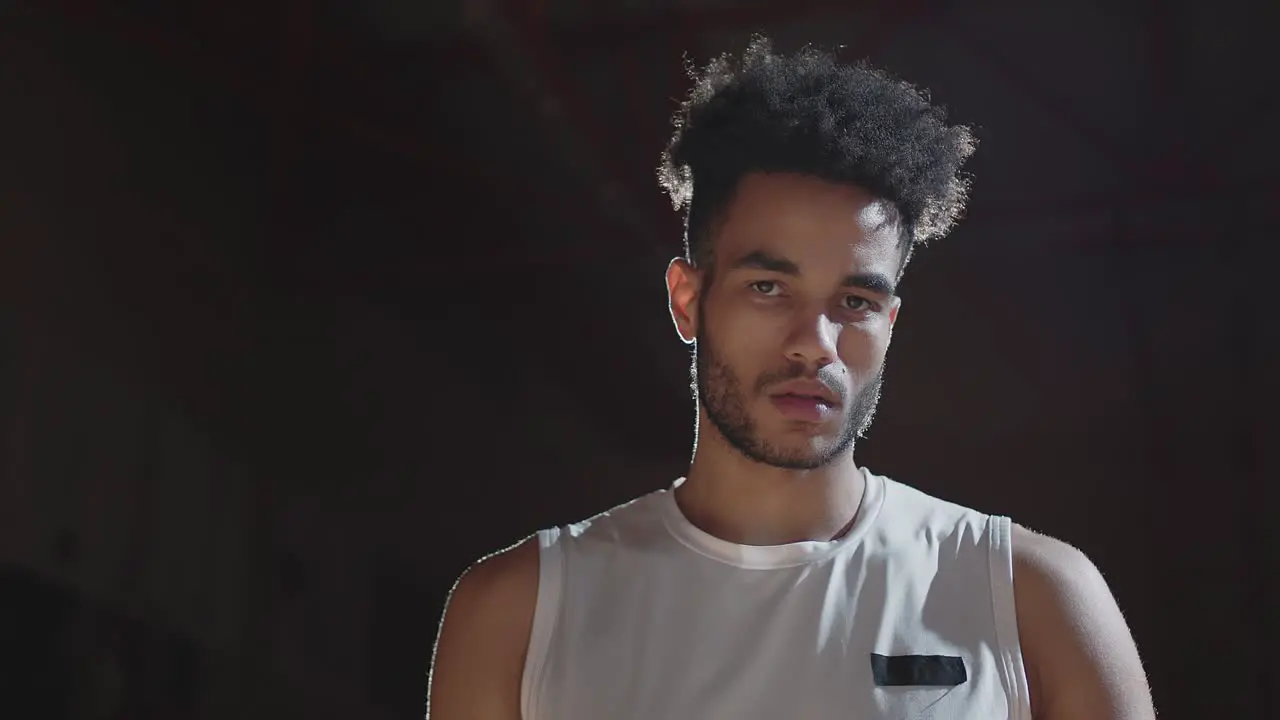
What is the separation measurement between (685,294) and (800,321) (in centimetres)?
19

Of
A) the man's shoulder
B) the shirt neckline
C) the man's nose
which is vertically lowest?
the man's shoulder

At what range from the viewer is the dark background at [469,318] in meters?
3.89

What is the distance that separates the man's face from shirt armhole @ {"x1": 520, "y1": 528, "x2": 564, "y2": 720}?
0.24m

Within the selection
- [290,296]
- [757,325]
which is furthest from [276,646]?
[757,325]

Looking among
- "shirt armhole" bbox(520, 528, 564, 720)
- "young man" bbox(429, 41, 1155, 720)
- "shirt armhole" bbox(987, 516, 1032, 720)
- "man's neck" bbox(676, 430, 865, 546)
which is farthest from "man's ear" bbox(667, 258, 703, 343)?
"shirt armhole" bbox(987, 516, 1032, 720)

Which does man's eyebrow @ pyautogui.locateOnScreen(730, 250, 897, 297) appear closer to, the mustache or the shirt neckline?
the mustache

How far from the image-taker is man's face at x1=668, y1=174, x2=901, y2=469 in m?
1.58

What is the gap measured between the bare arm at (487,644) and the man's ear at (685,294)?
0.32 meters

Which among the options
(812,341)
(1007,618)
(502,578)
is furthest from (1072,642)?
(502,578)

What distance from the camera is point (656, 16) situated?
13.2 ft

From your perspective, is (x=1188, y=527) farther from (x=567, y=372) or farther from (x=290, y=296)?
(x=290, y=296)

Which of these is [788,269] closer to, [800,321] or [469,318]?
[800,321]

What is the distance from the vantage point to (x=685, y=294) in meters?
1.71

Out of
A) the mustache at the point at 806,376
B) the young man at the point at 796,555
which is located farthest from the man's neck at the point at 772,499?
the mustache at the point at 806,376
